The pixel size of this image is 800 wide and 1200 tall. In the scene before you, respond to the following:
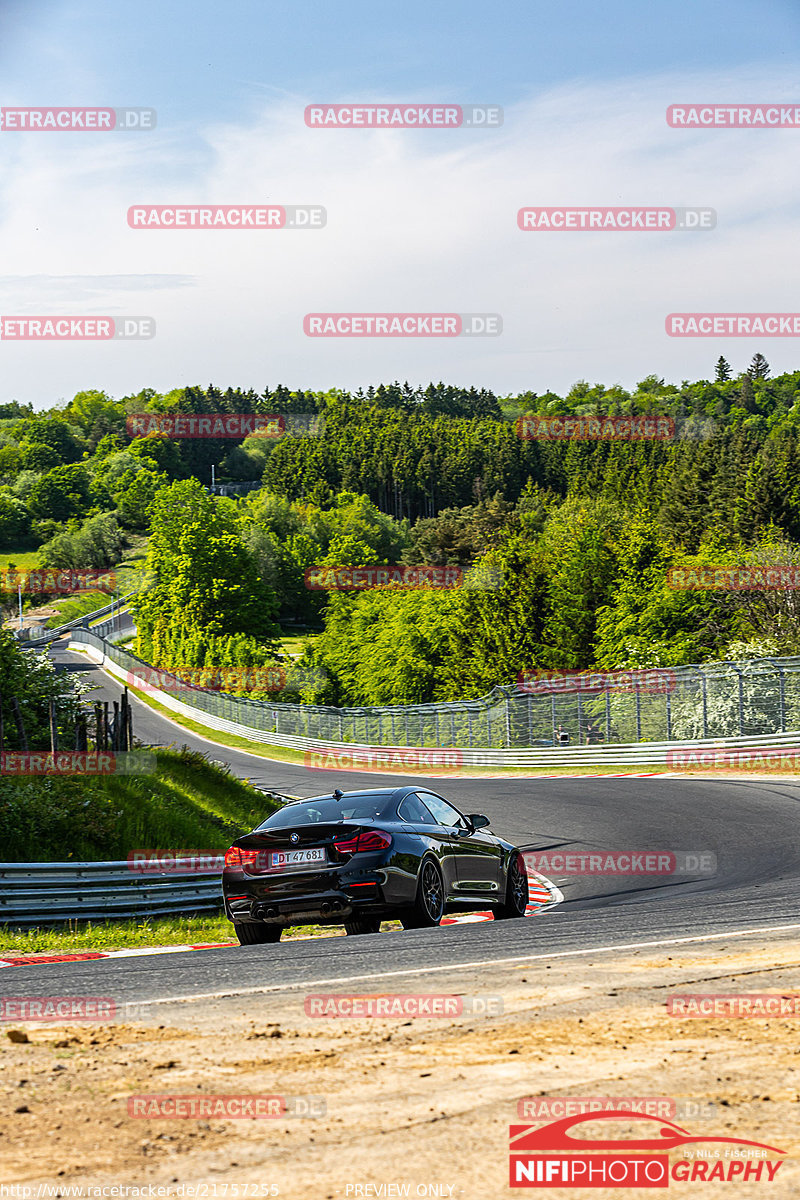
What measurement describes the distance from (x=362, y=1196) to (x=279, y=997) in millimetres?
3006

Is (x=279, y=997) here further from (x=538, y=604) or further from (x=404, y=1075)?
(x=538, y=604)

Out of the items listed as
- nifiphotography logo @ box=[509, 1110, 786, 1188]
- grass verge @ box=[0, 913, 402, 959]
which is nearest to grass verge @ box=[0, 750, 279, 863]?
grass verge @ box=[0, 913, 402, 959]

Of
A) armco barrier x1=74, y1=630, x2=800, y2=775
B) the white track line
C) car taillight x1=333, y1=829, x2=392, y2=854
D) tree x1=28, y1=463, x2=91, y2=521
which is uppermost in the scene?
tree x1=28, y1=463, x2=91, y2=521

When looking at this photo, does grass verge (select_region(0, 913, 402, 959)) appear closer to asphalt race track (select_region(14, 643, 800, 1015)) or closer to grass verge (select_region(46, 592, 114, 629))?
asphalt race track (select_region(14, 643, 800, 1015))

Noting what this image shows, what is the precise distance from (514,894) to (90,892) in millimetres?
4443

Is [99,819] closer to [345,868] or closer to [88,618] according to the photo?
[345,868]

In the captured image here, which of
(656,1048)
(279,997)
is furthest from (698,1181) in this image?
(279,997)

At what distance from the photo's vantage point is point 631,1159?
381 cm

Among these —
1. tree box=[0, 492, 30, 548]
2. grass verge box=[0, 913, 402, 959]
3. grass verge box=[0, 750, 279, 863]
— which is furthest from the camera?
tree box=[0, 492, 30, 548]

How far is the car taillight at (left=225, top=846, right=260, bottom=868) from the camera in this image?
9.75 meters

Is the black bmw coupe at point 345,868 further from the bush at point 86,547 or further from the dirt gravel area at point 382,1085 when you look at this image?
the bush at point 86,547

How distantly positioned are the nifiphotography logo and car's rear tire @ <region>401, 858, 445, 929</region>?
19.0 feet

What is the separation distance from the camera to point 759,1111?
416 centimetres

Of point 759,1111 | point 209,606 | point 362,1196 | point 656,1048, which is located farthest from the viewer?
point 209,606
